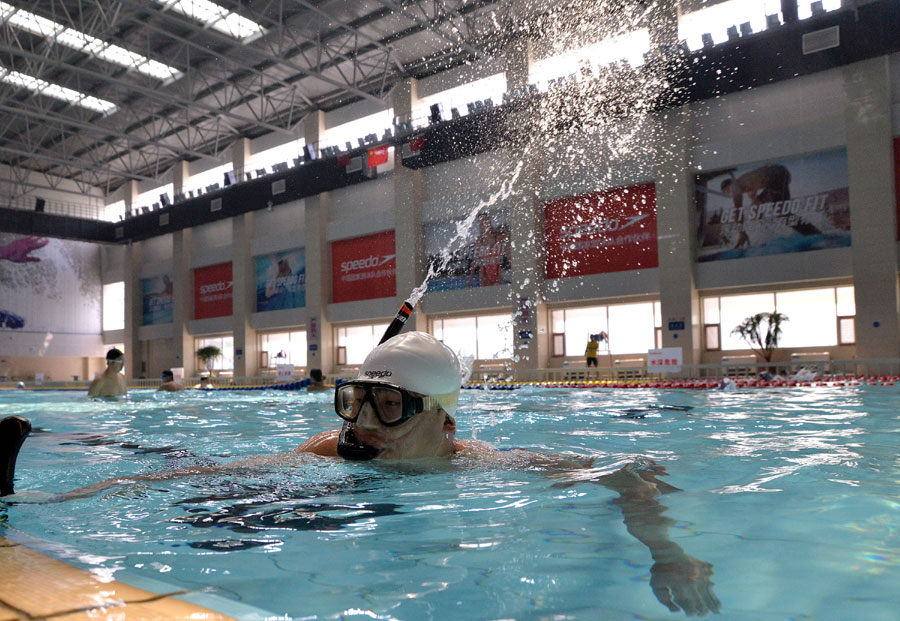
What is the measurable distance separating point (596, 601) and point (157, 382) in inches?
1119

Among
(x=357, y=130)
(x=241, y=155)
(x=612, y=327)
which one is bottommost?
(x=612, y=327)

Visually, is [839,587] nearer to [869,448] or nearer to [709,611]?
[709,611]

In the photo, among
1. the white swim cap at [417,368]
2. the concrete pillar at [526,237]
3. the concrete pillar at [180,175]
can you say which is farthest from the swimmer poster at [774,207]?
the concrete pillar at [180,175]

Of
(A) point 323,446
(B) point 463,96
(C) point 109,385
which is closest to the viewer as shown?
(A) point 323,446

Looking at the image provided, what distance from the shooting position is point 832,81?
16938mm

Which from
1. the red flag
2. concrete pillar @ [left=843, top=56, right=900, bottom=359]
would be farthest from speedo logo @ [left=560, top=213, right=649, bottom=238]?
the red flag

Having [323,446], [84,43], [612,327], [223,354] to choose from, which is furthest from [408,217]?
[323,446]

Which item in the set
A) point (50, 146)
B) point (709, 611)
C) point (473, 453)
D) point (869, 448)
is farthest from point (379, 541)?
point (50, 146)

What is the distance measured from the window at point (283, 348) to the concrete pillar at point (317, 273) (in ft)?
5.15

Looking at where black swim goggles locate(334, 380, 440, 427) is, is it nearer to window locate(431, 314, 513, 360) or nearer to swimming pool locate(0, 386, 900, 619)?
swimming pool locate(0, 386, 900, 619)

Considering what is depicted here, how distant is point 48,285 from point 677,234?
30187 mm

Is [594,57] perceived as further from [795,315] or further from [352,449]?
[352,449]

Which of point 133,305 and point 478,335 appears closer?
point 478,335

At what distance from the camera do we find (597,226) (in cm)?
2058
